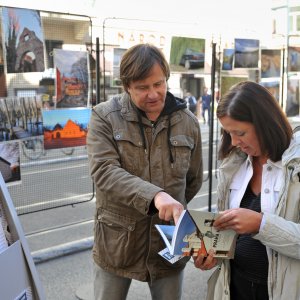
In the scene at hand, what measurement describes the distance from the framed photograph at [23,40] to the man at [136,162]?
1756 millimetres

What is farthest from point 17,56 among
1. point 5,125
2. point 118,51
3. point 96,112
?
point 96,112

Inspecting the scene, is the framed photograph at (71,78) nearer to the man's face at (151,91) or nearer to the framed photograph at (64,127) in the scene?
the framed photograph at (64,127)

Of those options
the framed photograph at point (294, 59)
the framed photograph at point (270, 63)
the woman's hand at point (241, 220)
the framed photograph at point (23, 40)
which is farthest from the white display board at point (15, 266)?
the framed photograph at point (294, 59)

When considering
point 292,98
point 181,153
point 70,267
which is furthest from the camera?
point 292,98

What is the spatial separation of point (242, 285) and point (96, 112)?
3.16 ft

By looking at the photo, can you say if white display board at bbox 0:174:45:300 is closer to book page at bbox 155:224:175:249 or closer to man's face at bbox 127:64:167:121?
book page at bbox 155:224:175:249

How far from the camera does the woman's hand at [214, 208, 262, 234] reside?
1.46 m

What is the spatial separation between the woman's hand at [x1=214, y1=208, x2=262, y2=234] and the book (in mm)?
31

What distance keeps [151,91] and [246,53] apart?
3.76 meters

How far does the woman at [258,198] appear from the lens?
1.47 meters

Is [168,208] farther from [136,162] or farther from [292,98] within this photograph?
[292,98]

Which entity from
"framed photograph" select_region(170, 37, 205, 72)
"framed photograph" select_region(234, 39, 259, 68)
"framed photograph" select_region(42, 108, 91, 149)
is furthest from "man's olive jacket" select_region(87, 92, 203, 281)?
"framed photograph" select_region(234, 39, 259, 68)

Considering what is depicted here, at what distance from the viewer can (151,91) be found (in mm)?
1843

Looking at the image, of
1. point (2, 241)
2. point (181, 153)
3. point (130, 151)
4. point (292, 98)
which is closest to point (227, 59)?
point (292, 98)
